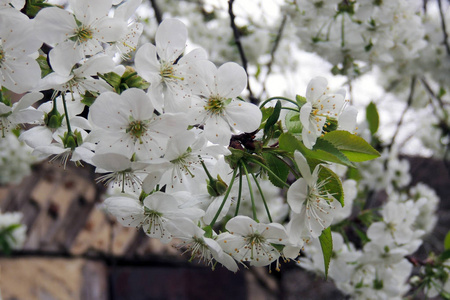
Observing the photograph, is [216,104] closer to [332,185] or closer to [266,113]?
[266,113]

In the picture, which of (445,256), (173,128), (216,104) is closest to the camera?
(173,128)

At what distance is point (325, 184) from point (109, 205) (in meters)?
0.42

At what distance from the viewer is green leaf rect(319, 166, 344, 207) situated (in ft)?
2.74

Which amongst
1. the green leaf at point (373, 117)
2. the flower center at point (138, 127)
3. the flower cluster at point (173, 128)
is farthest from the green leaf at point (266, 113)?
the green leaf at point (373, 117)

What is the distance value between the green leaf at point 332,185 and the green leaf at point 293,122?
0.29 feet

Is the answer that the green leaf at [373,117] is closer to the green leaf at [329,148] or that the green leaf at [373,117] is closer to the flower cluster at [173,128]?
the flower cluster at [173,128]

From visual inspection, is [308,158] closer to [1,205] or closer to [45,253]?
[45,253]

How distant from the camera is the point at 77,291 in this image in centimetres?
244

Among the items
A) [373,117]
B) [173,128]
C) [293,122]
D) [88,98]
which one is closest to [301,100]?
[293,122]

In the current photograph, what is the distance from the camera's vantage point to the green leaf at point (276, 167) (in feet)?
2.83

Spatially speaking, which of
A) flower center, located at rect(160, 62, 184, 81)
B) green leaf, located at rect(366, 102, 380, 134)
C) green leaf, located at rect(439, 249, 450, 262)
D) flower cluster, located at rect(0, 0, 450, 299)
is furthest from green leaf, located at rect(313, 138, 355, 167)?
green leaf, located at rect(439, 249, 450, 262)

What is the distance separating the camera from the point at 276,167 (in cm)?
88

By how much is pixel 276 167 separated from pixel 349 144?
0.15 m

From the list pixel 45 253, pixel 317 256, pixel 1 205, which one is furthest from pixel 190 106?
pixel 1 205
